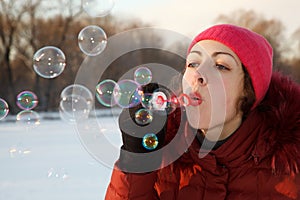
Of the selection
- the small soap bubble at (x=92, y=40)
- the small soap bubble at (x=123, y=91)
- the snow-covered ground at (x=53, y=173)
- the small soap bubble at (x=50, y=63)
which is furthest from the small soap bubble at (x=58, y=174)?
the small soap bubble at (x=123, y=91)

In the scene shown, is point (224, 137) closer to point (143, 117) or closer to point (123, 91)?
point (143, 117)

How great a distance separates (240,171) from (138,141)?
43 centimetres

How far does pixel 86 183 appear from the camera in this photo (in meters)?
4.97

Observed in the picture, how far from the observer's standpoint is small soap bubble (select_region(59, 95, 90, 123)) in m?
3.85

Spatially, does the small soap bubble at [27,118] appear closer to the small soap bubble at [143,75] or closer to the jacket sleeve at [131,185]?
the small soap bubble at [143,75]

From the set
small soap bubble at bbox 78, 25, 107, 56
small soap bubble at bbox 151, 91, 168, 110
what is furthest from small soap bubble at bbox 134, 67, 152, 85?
small soap bubble at bbox 151, 91, 168, 110

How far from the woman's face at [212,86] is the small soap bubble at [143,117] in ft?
0.51

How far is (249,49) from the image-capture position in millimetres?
1782

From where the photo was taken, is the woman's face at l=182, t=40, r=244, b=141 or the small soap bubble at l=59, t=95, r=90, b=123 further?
the small soap bubble at l=59, t=95, r=90, b=123

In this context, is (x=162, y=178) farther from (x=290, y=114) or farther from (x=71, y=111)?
(x=71, y=111)

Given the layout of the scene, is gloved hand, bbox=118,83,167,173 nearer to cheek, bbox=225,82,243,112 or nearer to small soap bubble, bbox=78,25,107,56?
cheek, bbox=225,82,243,112

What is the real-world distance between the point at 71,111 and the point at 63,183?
3.85 ft

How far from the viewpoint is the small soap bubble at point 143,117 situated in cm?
168

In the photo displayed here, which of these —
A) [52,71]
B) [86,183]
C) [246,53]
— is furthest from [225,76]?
[86,183]
